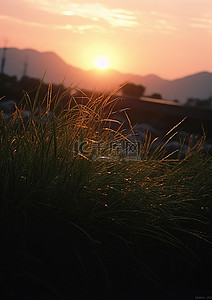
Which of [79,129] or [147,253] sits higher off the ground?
[79,129]

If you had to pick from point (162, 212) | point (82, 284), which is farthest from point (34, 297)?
point (162, 212)

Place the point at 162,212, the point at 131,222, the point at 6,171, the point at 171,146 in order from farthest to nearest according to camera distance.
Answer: the point at 171,146, the point at 162,212, the point at 131,222, the point at 6,171

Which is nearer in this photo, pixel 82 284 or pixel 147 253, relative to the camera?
pixel 82 284

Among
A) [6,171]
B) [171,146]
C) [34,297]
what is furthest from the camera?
[171,146]

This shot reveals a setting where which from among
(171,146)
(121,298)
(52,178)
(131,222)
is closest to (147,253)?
(131,222)

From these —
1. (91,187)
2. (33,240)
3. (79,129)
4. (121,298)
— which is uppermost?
(79,129)

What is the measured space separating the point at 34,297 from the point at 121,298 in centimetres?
52

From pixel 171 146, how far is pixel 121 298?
5.36m

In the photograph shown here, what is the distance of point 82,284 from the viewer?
9.44 ft

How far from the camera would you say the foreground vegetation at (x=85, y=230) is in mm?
2842

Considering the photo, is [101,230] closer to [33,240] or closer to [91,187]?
[91,187]

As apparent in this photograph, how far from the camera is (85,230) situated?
10.3 feet

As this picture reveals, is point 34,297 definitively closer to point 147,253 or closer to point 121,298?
point 121,298

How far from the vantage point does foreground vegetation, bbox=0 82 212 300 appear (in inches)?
112
